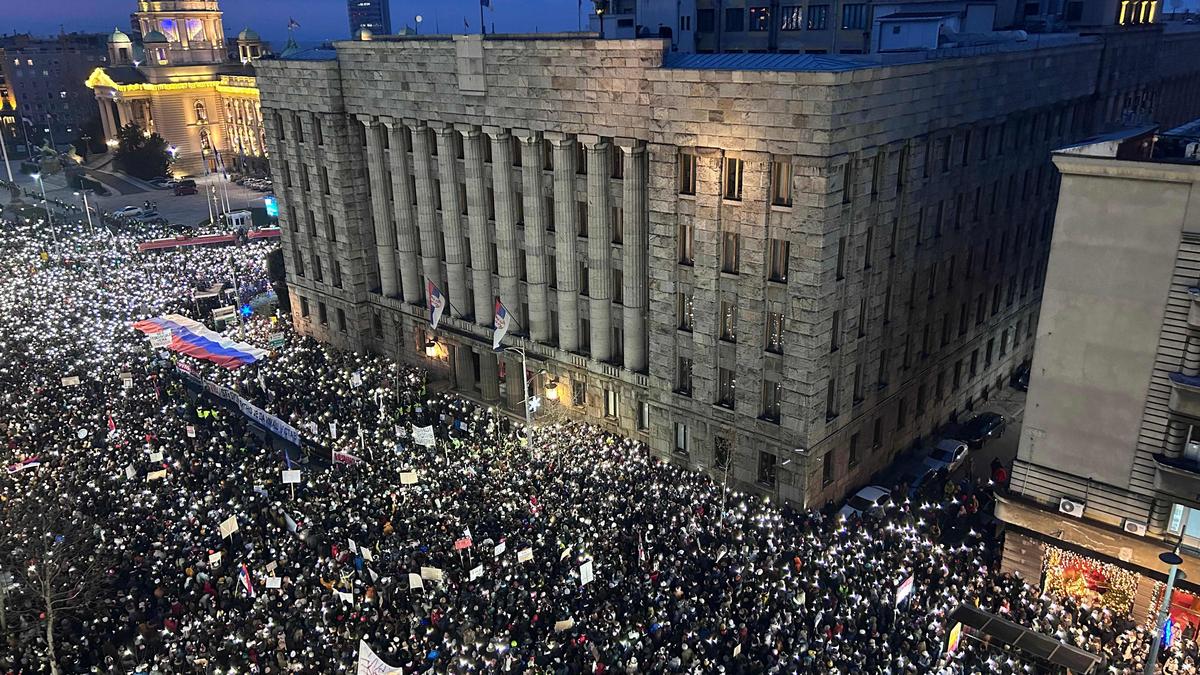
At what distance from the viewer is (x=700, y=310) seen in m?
40.3

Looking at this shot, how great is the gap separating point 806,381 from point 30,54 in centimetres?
20055

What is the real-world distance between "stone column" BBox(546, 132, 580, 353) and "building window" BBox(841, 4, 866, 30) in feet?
90.3

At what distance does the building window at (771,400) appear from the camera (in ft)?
130

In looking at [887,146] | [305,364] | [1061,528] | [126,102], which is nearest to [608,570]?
[1061,528]

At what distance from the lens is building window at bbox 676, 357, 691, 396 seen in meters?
42.5

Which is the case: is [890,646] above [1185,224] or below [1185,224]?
below

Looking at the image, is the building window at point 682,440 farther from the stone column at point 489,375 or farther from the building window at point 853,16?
the building window at point 853,16

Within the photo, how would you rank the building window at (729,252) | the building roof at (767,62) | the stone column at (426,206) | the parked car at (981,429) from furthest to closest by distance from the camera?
1. the stone column at (426,206)
2. the parked car at (981,429)
3. the building window at (729,252)
4. the building roof at (767,62)

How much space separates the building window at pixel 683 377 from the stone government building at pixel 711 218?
5.6 inches

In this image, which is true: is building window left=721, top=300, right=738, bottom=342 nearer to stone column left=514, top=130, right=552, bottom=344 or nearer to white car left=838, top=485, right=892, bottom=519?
white car left=838, top=485, right=892, bottom=519

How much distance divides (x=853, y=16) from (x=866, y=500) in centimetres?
3553

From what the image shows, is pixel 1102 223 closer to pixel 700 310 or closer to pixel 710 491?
pixel 700 310

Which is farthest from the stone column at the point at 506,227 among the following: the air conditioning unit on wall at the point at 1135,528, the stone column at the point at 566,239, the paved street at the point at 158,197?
the paved street at the point at 158,197

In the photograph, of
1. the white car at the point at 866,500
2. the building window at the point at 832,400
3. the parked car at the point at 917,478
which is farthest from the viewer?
the parked car at the point at 917,478
